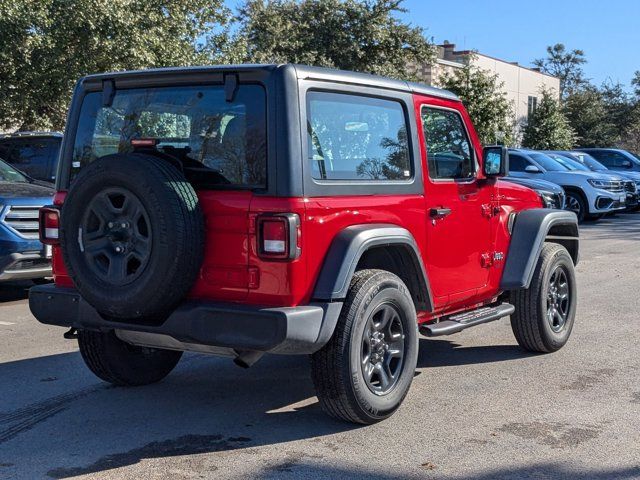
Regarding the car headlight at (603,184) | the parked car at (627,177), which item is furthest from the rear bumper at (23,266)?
the parked car at (627,177)

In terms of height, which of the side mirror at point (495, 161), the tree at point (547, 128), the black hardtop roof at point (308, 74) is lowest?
the side mirror at point (495, 161)

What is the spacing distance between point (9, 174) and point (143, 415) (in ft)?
20.1

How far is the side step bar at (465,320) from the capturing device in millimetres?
5605

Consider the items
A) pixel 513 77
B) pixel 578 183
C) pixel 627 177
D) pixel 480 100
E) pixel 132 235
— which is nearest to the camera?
pixel 132 235

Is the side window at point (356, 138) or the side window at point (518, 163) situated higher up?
the side window at point (518, 163)

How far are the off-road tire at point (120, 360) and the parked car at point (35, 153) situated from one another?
676 cm

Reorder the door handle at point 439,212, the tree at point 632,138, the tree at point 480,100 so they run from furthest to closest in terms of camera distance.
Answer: the tree at point 632,138 < the tree at point 480,100 < the door handle at point 439,212

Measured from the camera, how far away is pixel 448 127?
6.05 meters

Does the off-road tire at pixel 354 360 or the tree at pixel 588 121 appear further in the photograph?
the tree at pixel 588 121

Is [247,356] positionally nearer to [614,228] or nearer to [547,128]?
[614,228]

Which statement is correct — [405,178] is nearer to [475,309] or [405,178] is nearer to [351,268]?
[351,268]

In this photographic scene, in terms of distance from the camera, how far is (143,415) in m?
5.28

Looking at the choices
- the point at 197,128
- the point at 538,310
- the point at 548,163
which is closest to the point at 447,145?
the point at 538,310

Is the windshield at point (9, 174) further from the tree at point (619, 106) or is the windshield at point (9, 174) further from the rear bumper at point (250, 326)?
the tree at point (619, 106)
